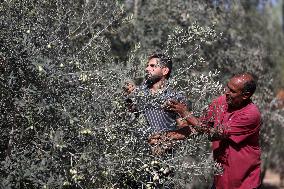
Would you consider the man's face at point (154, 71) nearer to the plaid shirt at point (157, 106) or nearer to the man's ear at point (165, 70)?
the man's ear at point (165, 70)

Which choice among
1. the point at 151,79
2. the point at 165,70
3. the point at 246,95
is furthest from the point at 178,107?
the point at 246,95

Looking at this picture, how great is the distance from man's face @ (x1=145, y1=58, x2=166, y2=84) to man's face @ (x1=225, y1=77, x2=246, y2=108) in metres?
0.59

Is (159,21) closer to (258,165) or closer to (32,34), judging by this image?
(258,165)

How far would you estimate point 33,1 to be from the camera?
4.94m

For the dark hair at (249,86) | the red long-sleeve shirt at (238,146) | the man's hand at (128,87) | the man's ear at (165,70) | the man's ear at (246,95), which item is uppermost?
the man's ear at (165,70)

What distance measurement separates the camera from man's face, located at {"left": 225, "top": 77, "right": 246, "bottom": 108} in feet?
16.6

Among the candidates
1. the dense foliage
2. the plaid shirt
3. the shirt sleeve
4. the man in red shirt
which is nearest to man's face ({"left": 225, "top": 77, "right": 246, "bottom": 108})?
the man in red shirt

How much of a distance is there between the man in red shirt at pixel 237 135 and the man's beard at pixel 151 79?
52cm

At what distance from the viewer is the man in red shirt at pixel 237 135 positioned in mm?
5023

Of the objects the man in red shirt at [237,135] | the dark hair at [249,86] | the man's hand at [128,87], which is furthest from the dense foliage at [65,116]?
the dark hair at [249,86]

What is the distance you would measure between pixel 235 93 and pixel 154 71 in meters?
0.71

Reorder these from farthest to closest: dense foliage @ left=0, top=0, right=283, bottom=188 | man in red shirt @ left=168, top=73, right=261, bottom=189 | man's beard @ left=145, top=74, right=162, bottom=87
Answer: man in red shirt @ left=168, top=73, right=261, bottom=189
man's beard @ left=145, top=74, right=162, bottom=87
dense foliage @ left=0, top=0, right=283, bottom=188

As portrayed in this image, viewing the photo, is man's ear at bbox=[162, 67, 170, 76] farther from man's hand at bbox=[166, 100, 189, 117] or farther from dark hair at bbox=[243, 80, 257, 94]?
dark hair at bbox=[243, 80, 257, 94]

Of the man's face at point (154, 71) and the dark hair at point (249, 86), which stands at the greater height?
the man's face at point (154, 71)
